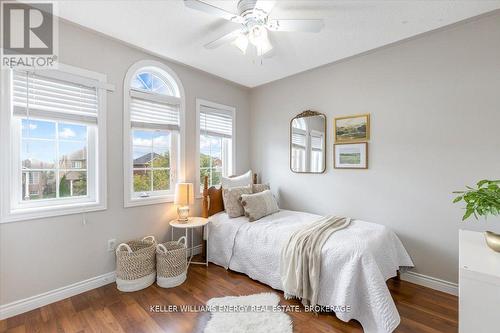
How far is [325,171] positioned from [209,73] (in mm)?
2173

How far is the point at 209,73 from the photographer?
3342 mm

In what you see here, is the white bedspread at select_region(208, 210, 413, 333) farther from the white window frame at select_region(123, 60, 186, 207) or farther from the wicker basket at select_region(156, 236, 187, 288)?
the white window frame at select_region(123, 60, 186, 207)

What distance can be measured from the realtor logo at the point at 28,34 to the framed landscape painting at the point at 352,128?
3.13m

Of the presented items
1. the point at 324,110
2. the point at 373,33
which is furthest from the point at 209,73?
the point at 373,33

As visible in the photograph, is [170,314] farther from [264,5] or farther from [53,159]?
[264,5]

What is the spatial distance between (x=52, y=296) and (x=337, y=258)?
2.55m

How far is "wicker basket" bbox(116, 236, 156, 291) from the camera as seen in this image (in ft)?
7.48

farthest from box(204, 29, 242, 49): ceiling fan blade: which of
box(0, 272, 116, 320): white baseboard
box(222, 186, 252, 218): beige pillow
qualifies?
box(0, 272, 116, 320): white baseboard

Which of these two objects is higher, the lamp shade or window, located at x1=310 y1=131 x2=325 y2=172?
window, located at x1=310 y1=131 x2=325 y2=172

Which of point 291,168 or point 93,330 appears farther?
point 291,168

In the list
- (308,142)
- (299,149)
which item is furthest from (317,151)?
(299,149)

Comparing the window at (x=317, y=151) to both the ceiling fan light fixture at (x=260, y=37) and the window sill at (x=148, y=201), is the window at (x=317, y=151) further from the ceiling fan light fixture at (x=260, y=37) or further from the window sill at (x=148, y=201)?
the window sill at (x=148, y=201)

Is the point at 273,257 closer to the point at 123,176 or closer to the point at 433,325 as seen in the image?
the point at 433,325

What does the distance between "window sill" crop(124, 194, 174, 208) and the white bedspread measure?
2.03 ft
